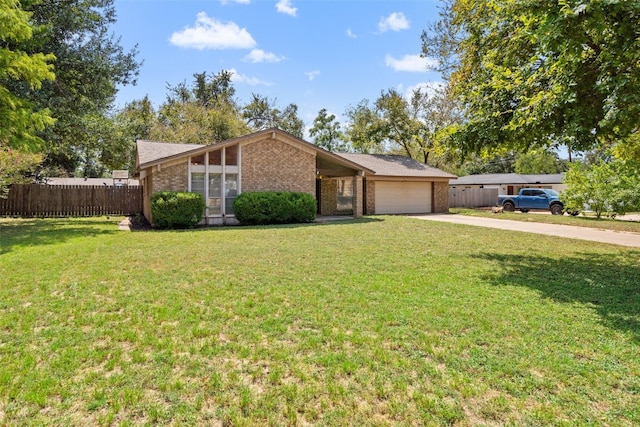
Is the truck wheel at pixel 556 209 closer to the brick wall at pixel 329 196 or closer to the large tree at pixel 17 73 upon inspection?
the brick wall at pixel 329 196

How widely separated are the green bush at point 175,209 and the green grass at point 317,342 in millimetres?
5925

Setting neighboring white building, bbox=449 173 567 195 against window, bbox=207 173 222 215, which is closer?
window, bbox=207 173 222 215

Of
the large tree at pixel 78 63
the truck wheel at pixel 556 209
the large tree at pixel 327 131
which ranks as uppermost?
the large tree at pixel 327 131

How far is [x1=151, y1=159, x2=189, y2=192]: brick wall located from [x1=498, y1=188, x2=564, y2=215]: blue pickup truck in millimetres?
22022

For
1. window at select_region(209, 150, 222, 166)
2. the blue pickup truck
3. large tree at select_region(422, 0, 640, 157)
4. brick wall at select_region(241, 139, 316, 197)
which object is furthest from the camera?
the blue pickup truck

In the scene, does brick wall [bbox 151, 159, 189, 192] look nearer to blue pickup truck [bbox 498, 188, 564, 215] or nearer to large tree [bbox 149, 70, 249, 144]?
large tree [bbox 149, 70, 249, 144]

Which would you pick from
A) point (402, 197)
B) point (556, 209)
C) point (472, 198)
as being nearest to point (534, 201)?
point (556, 209)

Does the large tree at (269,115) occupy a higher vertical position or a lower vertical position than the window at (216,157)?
higher

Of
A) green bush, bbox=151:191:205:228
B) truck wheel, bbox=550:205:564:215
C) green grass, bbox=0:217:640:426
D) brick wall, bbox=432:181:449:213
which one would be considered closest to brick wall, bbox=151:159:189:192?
green bush, bbox=151:191:205:228

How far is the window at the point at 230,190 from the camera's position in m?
15.5

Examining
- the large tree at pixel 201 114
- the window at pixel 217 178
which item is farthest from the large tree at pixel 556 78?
the large tree at pixel 201 114

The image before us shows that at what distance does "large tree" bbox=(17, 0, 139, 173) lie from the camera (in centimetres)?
1426

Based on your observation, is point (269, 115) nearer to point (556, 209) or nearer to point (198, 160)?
point (198, 160)

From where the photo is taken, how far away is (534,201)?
2519 cm
